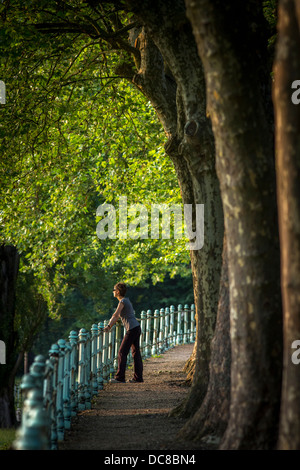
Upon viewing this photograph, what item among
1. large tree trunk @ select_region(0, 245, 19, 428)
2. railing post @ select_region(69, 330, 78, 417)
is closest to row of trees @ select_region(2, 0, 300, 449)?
railing post @ select_region(69, 330, 78, 417)

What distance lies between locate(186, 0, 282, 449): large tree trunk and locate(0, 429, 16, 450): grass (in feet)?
12.3

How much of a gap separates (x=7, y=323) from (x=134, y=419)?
2.41 meters

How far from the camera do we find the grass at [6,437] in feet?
28.6

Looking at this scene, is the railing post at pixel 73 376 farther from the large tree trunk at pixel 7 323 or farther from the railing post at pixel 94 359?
the railing post at pixel 94 359

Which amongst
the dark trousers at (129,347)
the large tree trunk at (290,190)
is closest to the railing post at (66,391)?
the large tree trunk at (290,190)

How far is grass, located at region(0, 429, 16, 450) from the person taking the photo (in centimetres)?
872

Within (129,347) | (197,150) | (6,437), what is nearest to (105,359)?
(129,347)

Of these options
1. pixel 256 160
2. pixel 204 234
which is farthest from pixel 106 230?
pixel 256 160

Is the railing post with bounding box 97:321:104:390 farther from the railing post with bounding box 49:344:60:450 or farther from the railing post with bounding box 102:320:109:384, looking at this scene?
the railing post with bounding box 49:344:60:450

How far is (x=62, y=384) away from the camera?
344 inches

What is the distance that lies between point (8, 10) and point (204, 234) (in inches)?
218

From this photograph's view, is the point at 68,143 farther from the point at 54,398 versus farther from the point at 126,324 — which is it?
the point at 54,398

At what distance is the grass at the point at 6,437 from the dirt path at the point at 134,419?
0.76m
